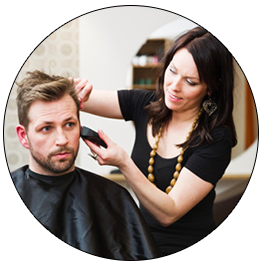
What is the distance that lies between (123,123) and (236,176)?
42 centimetres

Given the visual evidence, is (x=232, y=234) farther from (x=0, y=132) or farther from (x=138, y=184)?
(x=0, y=132)

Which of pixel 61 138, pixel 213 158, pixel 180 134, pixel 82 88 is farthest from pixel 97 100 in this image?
pixel 213 158

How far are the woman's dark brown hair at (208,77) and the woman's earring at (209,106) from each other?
1 cm

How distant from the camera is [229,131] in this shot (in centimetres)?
134

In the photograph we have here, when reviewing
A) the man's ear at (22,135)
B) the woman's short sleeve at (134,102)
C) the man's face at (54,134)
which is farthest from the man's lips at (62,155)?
the woman's short sleeve at (134,102)

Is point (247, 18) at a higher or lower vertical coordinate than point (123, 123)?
higher

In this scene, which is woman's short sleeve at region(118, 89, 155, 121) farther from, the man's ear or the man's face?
the man's ear

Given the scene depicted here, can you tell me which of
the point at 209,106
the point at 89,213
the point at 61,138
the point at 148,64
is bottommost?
the point at 89,213

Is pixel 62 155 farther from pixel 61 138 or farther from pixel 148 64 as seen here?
pixel 148 64

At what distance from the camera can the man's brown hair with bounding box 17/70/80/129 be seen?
4.21ft

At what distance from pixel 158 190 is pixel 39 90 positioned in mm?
483

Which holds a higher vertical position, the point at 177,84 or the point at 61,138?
the point at 177,84

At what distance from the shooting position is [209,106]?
4.27 ft

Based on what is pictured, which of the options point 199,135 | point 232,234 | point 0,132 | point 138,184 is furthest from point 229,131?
point 0,132
